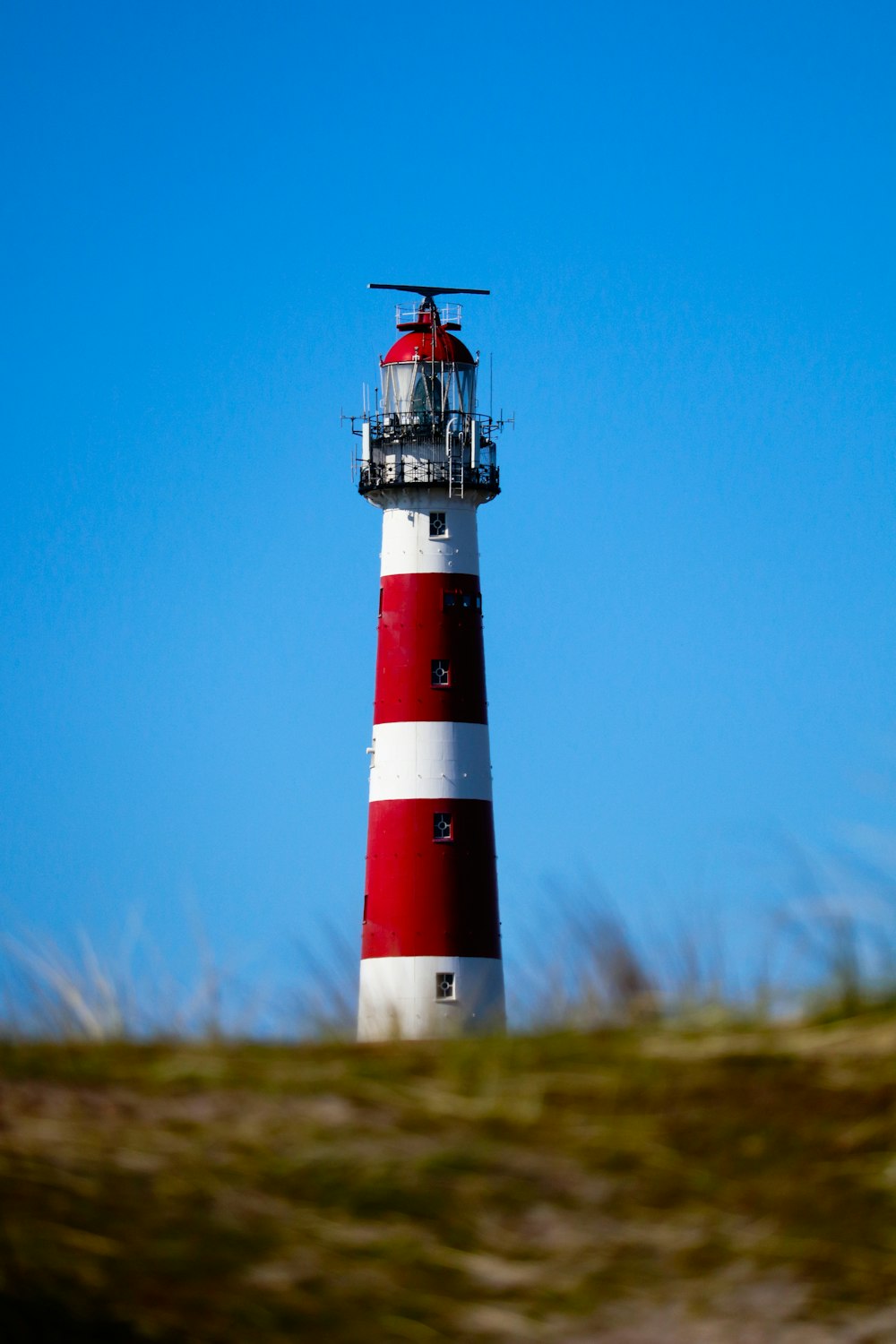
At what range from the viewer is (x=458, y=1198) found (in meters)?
7.15

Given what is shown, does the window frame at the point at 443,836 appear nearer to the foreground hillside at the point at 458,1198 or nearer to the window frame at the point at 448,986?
the window frame at the point at 448,986

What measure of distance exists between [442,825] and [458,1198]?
78.3ft

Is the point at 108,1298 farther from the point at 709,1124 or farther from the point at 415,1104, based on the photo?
the point at 709,1124

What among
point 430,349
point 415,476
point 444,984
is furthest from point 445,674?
point 430,349

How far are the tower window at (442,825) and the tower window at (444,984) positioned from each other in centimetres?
203

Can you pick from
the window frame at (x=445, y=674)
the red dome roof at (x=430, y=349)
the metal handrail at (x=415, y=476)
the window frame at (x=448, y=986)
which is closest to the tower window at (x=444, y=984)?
the window frame at (x=448, y=986)

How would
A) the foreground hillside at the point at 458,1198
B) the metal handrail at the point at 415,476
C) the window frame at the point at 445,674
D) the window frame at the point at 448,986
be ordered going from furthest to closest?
the metal handrail at the point at 415,476 < the window frame at the point at 445,674 < the window frame at the point at 448,986 < the foreground hillside at the point at 458,1198

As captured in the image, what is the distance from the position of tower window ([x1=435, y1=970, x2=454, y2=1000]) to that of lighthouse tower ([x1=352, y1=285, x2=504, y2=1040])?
0.02 metres

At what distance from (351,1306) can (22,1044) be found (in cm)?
211

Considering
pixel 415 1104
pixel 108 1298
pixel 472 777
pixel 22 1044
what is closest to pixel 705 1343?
pixel 415 1104

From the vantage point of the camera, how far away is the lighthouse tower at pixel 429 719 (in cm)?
3061

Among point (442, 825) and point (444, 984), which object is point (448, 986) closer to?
point (444, 984)

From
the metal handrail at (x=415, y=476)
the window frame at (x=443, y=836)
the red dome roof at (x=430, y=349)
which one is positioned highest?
the red dome roof at (x=430, y=349)

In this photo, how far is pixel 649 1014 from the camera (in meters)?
8.35
